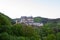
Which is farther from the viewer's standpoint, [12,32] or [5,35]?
[12,32]

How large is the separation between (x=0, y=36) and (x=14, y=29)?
3030 mm

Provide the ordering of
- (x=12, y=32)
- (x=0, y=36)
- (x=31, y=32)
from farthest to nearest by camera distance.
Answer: (x=31, y=32) < (x=12, y=32) < (x=0, y=36)

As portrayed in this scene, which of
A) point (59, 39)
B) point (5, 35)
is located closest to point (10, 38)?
point (5, 35)

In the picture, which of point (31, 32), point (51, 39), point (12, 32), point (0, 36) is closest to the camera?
point (0, 36)

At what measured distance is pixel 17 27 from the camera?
15742 millimetres

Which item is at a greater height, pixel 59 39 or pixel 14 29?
pixel 14 29

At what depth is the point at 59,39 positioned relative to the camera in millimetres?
24750

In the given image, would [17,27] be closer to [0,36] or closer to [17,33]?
[17,33]

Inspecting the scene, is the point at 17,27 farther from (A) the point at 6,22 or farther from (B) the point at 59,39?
(B) the point at 59,39

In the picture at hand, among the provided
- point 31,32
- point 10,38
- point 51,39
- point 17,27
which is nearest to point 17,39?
point 10,38

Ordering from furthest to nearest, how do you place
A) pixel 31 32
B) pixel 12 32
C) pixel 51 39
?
pixel 51 39 < pixel 31 32 < pixel 12 32

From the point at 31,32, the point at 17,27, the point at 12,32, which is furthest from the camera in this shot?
the point at 31,32

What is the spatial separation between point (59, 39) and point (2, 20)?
33.5 ft

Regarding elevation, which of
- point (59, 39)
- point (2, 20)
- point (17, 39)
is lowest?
point (59, 39)
